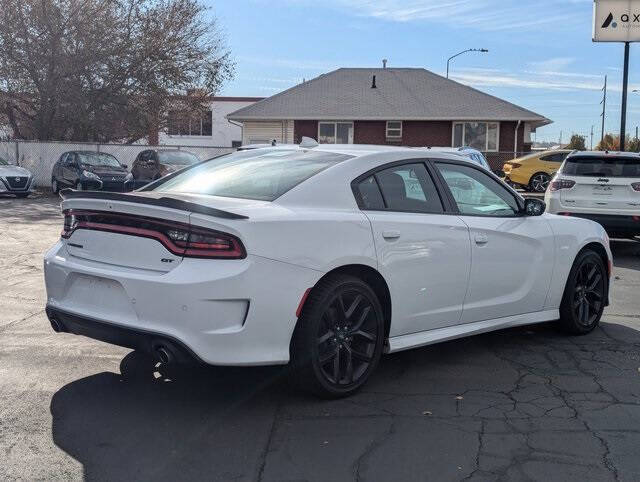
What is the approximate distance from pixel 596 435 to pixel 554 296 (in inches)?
83.3

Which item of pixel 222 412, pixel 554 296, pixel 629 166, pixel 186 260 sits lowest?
Answer: pixel 222 412

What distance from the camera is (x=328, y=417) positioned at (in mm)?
4254

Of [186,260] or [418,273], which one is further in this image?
[418,273]

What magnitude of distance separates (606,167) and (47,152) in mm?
21926

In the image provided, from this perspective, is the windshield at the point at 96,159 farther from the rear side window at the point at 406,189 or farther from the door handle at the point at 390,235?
the door handle at the point at 390,235

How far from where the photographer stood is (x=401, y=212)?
4863 mm

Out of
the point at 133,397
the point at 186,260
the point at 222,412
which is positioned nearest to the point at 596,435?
the point at 222,412

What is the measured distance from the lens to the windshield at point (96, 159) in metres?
23.0

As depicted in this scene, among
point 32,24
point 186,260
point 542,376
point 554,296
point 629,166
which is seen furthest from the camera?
point 32,24

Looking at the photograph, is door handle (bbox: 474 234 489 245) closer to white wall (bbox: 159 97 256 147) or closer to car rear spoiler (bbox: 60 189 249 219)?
car rear spoiler (bbox: 60 189 249 219)

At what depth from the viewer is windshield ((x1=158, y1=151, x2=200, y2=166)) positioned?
21.6m

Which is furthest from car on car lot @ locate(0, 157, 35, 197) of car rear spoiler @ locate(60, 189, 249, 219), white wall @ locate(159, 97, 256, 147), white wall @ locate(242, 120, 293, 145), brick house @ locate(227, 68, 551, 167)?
white wall @ locate(159, 97, 256, 147)

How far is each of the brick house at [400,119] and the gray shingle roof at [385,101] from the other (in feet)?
0.14

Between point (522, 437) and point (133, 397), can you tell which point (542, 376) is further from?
point (133, 397)
